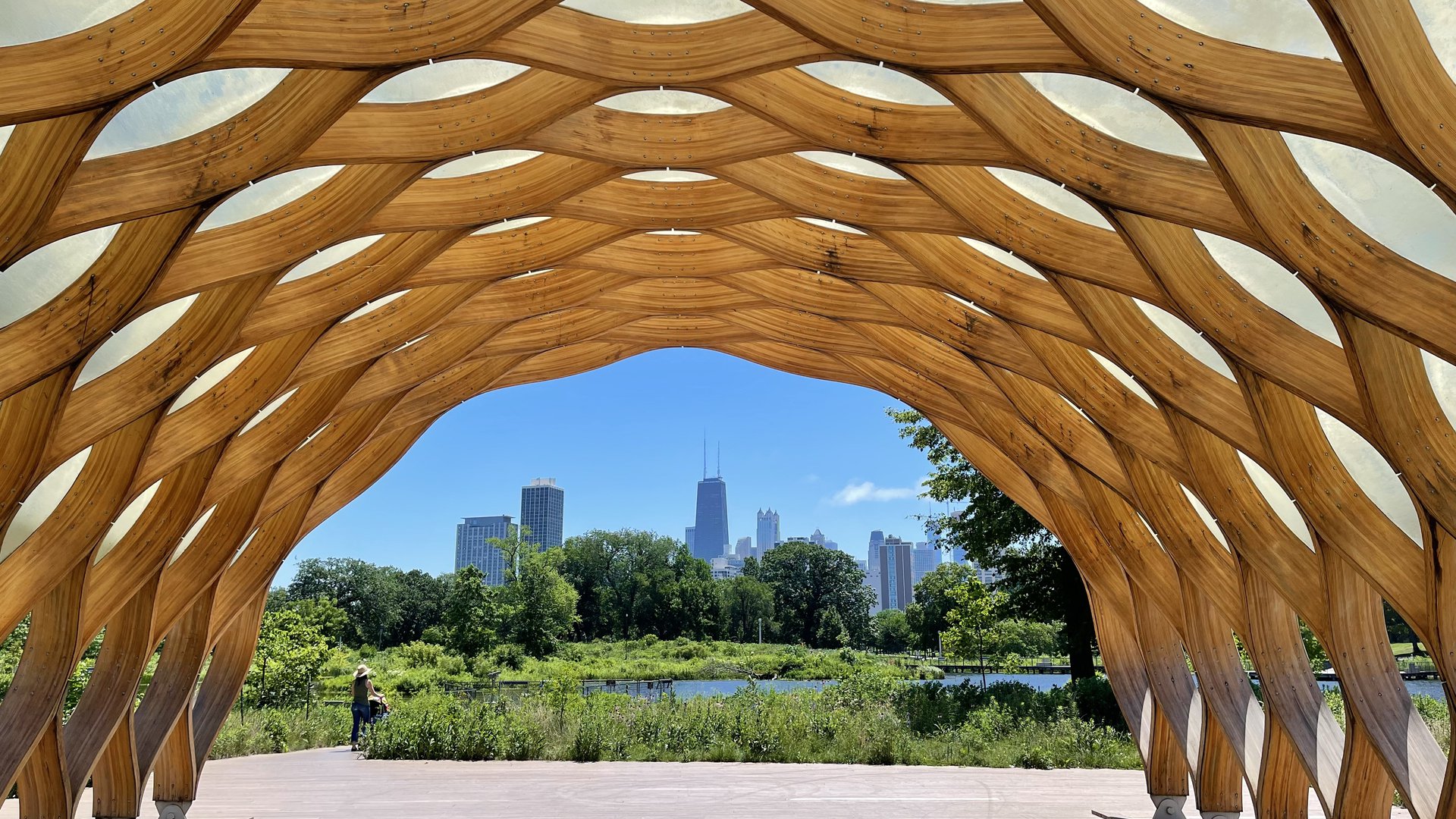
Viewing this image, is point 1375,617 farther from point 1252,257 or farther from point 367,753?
point 367,753

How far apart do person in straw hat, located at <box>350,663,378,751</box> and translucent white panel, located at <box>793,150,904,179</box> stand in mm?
21644

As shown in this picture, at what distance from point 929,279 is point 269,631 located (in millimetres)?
31095

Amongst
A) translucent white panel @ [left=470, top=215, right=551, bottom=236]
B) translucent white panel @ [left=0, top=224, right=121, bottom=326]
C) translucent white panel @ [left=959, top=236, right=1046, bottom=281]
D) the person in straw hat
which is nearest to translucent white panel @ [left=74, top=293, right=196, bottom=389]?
translucent white panel @ [left=0, top=224, right=121, bottom=326]

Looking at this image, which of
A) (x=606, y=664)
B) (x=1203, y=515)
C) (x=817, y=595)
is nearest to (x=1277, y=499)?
(x=1203, y=515)

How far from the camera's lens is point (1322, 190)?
9.30 m

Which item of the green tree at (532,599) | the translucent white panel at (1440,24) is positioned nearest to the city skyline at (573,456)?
the green tree at (532,599)

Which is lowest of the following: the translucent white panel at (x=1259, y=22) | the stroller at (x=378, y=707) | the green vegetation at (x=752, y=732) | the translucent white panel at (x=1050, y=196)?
the green vegetation at (x=752, y=732)

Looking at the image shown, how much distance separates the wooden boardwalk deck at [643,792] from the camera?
19.9m

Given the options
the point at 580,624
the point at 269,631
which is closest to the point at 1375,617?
the point at 269,631

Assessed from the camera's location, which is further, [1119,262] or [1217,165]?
[1119,262]

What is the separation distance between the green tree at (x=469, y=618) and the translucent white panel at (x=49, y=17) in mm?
53609

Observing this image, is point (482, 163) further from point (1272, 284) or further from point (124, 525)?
point (124, 525)

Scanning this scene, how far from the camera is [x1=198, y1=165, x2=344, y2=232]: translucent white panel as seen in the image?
476 inches

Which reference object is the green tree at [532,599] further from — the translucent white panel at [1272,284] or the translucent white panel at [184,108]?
the translucent white panel at [1272,284]
